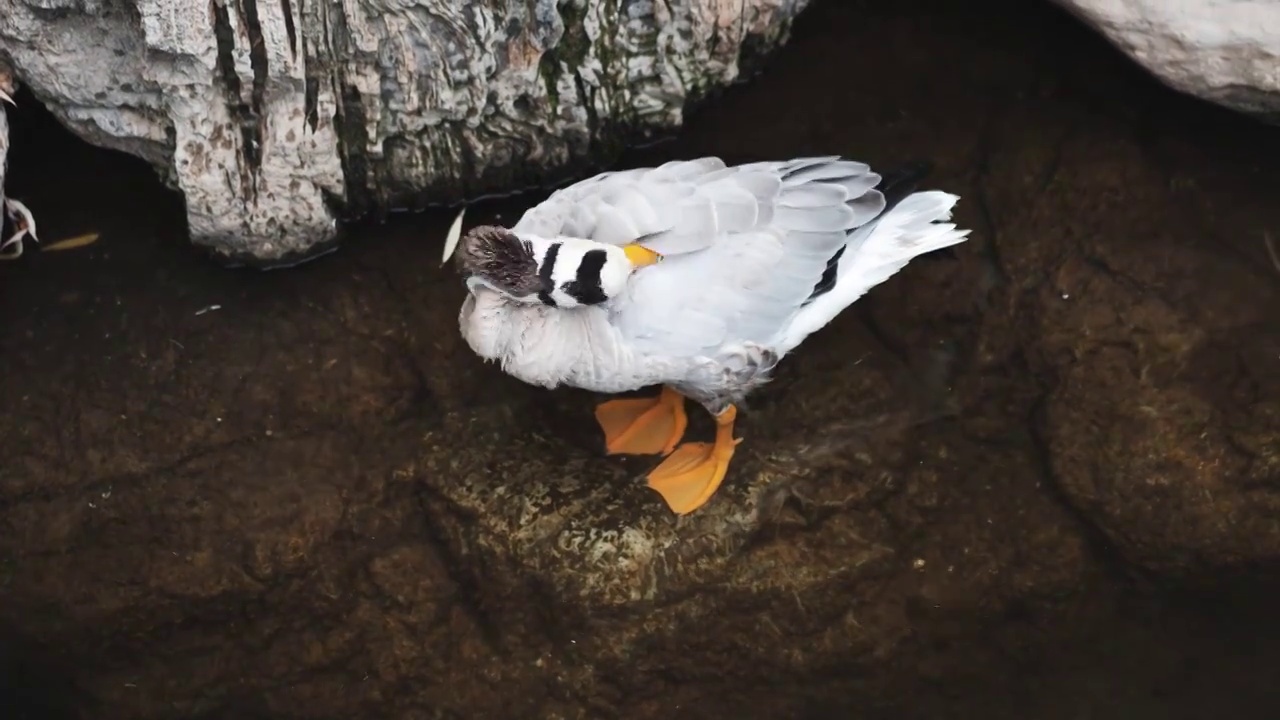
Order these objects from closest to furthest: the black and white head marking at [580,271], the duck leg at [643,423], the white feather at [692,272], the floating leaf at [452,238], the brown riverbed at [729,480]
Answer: the black and white head marking at [580,271] → the white feather at [692,272] → the brown riverbed at [729,480] → the duck leg at [643,423] → the floating leaf at [452,238]

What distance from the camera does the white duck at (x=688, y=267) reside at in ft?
9.59

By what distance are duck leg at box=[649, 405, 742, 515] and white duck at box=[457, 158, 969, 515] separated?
172mm

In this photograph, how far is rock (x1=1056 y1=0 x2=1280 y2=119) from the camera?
10.1 feet

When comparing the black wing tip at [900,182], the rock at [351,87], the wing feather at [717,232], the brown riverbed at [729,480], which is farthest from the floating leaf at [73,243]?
the black wing tip at [900,182]

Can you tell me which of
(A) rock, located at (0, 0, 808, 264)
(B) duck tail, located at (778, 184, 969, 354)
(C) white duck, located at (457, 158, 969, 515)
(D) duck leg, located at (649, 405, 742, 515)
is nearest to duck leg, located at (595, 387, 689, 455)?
(D) duck leg, located at (649, 405, 742, 515)

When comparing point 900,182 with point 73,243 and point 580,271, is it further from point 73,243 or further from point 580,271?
point 73,243

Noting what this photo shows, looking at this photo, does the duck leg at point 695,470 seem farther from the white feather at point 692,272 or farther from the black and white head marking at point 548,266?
the black and white head marking at point 548,266

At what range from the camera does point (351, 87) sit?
3180mm

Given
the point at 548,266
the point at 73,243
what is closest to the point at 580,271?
the point at 548,266

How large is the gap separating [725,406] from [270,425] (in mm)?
1377

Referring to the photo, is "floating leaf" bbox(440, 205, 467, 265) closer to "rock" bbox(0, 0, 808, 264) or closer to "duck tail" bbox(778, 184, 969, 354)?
"rock" bbox(0, 0, 808, 264)

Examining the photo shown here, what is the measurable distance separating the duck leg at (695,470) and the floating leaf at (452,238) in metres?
0.97

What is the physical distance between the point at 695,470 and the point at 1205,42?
74.1 inches

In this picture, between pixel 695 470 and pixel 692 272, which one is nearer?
pixel 692 272
